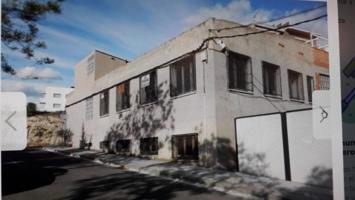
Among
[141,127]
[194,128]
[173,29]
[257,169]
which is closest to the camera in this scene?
[173,29]

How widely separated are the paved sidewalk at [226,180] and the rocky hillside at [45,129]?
0.11 meters

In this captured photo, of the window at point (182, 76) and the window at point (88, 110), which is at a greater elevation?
the window at point (182, 76)

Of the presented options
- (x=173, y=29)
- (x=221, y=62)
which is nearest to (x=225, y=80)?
(x=221, y=62)

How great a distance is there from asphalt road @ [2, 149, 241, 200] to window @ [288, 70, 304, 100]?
1449mm

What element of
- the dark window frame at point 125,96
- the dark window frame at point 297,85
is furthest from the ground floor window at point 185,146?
the dark window frame at point 297,85

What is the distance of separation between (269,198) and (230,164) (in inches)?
84.6

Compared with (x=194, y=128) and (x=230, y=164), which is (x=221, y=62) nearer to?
(x=194, y=128)

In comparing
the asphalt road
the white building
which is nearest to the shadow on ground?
the asphalt road

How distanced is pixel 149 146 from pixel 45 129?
5.49m

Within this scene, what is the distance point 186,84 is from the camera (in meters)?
6.49

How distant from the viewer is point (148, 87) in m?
7.48

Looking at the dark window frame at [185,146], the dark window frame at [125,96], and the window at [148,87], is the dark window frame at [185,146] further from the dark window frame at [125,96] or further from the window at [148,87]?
the dark window frame at [125,96]

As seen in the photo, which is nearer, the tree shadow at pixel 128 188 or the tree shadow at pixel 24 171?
the tree shadow at pixel 24 171

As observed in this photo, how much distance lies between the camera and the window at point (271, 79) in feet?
16.5
